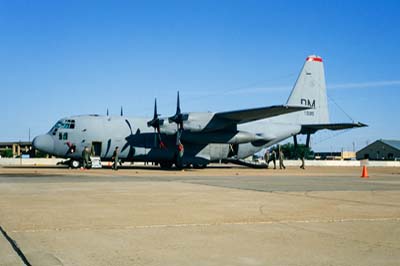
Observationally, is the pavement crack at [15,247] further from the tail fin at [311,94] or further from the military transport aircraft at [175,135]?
the tail fin at [311,94]

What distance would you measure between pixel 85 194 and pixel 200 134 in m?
21.9

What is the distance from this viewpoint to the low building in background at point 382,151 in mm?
104000

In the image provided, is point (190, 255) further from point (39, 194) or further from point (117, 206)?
point (39, 194)

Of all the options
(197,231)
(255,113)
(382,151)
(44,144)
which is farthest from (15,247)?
(382,151)

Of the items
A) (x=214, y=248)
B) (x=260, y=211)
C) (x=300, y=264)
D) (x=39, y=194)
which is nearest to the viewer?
(x=300, y=264)

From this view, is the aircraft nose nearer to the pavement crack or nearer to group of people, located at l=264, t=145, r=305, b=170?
group of people, located at l=264, t=145, r=305, b=170

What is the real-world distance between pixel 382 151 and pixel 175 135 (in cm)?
8523

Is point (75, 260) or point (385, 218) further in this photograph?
point (385, 218)

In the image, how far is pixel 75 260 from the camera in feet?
16.0

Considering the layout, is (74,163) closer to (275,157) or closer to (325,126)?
(275,157)

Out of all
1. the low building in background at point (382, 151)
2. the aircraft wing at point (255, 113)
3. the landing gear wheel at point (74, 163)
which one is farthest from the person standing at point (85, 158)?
the low building in background at point (382, 151)

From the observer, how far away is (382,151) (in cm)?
10775

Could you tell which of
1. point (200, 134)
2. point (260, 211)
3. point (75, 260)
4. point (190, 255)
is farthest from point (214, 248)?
point (200, 134)

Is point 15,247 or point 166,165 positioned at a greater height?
point 15,247
